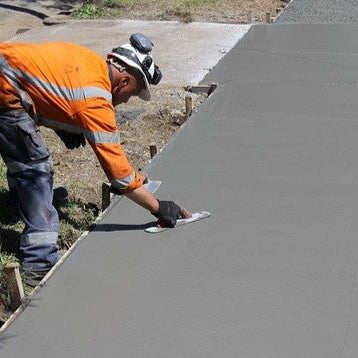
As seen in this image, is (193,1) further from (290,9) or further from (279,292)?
(279,292)

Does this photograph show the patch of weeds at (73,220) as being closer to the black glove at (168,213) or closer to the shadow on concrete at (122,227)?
the shadow on concrete at (122,227)

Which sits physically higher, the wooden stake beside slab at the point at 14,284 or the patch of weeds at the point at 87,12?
the wooden stake beside slab at the point at 14,284

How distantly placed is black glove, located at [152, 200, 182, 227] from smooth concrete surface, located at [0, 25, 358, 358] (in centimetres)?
10

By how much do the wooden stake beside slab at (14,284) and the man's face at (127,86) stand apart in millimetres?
1055

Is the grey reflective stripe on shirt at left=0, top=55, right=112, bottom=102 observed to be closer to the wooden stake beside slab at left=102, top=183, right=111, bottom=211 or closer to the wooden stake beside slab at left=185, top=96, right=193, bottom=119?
the wooden stake beside slab at left=102, top=183, right=111, bottom=211

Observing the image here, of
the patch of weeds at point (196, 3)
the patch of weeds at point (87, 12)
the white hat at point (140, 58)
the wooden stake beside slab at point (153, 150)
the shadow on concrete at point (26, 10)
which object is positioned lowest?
the shadow on concrete at point (26, 10)

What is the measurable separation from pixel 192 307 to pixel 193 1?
8.75 metres

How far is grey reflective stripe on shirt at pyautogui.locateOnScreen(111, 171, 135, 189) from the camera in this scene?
4.20 metres

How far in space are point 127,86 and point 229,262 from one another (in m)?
1.11

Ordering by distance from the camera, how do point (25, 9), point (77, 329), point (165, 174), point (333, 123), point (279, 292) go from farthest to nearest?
1. point (25, 9)
2. point (333, 123)
3. point (165, 174)
4. point (279, 292)
5. point (77, 329)

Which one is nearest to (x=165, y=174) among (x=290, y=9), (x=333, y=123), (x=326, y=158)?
(x=326, y=158)

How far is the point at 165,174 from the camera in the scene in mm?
5711

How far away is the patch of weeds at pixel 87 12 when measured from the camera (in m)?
11.6

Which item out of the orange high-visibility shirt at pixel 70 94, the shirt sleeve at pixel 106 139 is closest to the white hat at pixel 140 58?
the orange high-visibility shirt at pixel 70 94
